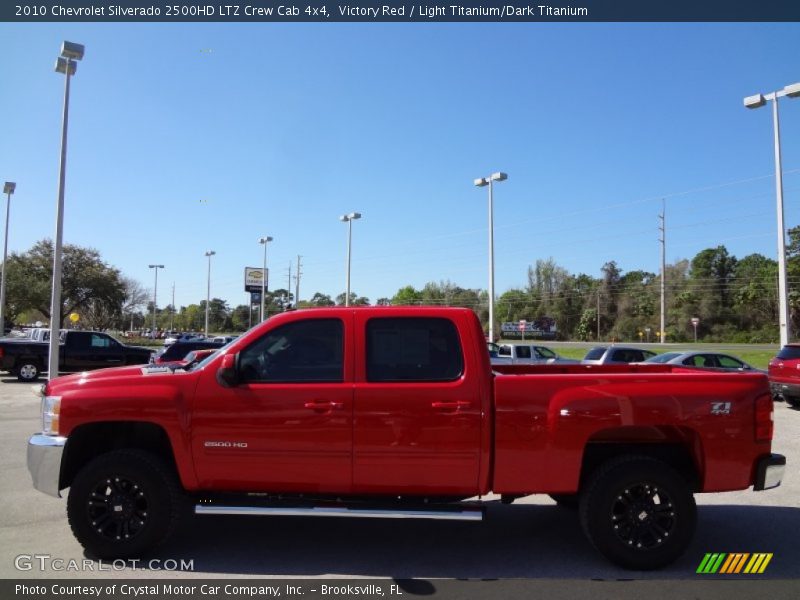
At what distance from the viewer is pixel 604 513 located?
15.7ft

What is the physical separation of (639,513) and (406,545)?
1923 millimetres

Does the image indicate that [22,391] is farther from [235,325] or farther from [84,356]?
[235,325]

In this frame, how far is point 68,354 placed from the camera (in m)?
21.7

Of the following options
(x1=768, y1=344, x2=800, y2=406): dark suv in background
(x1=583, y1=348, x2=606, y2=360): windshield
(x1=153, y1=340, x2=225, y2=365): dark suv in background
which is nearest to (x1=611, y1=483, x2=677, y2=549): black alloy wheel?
(x1=768, y1=344, x2=800, y2=406): dark suv in background

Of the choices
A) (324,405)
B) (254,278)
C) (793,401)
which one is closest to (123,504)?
(324,405)

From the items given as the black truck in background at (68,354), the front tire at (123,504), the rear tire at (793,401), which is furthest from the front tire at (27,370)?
the rear tire at (793,401)

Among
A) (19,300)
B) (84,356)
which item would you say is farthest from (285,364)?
A: (19,300)

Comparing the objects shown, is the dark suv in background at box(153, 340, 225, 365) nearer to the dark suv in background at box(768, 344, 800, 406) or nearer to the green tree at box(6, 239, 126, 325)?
the dark suv in background at box(768, 344, 800, 406)

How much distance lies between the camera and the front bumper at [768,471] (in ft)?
15.8

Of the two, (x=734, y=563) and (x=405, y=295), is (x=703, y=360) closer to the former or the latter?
(x=734, y=563)

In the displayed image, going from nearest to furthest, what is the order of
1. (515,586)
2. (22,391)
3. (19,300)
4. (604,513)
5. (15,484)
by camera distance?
1. (515,586)
2. (604,513)
3. (15,484)
4. (22,391)
5. (19,300)

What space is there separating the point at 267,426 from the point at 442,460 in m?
1.36

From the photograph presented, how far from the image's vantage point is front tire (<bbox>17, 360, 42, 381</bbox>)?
70.2 feet

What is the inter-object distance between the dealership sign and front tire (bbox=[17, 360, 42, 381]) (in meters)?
24.3
